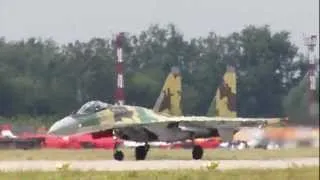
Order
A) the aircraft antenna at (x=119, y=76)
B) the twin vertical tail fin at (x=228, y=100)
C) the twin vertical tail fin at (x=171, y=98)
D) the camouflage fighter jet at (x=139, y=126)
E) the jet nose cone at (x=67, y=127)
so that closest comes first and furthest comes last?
1. the camouflage fighter jet at (x=139, y=126)
2. the jet nose cone at (x=67, y=127)
3. the twin vertical tail fin at (x=171, y=98)
4. the twin vertical tail fin at (x=228, y=100)
5. the aircraft antenna at (x=119, y=76)

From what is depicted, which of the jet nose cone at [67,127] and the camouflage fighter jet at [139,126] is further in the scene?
the jet nose cone at [67,127]

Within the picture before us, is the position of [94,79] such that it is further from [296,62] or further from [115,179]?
[115,179]

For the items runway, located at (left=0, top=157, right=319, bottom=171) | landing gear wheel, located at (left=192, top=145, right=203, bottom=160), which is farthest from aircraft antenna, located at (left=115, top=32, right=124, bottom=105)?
runway, located at (left=0, top=157, right=319, bottom=171)

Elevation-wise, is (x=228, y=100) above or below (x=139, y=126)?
above

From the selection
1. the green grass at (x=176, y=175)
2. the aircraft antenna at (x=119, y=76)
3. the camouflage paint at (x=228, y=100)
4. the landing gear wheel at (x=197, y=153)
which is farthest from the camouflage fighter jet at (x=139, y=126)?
the green grass at (x=176, y=175)

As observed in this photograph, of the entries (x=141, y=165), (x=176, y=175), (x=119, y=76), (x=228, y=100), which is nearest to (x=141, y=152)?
(x=141, y=165)

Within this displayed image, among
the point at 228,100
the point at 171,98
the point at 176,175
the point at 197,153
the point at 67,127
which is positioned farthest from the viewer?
the point at 228,100

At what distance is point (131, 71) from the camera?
60594mm

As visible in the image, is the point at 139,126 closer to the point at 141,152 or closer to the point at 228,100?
the point at 141,152

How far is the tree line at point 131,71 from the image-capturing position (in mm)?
44469

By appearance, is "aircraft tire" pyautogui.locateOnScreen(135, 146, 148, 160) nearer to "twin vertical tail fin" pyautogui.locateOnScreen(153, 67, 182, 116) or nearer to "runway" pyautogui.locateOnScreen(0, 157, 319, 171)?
"twin vertical tail fin" pyautogui.locateOnScreen(153, 67, 182, 116)

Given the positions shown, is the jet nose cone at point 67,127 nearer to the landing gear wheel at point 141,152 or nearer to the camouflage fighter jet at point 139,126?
the camouflage fighter jet at point 139,126

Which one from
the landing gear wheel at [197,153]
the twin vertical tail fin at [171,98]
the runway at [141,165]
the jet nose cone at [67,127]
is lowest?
the landing gear wheel at [197,153]

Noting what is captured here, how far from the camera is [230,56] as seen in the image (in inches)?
2486
